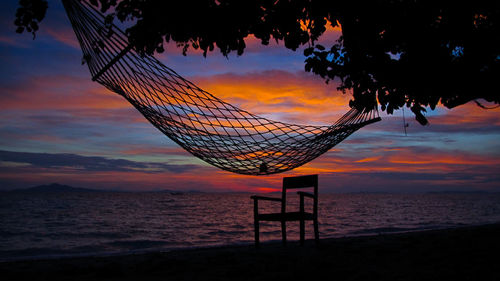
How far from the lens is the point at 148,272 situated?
2646 mm

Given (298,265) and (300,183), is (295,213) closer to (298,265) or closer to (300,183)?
(300,183)

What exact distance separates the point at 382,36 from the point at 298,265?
66.7 inches

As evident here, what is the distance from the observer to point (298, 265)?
8.87 ft

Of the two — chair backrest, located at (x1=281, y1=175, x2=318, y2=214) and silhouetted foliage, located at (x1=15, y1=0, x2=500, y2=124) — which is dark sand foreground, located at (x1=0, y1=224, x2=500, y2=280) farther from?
silhouetted foliage, located at (x1=15, y1=0, x2=500, y2=124)

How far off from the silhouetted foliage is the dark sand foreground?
1013 millimetres

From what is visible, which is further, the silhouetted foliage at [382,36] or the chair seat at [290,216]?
the chair seat at [290,216]

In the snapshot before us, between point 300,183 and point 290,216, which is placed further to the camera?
point 300,183

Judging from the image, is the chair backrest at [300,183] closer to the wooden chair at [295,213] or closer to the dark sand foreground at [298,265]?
the wooden chair at [295,213]

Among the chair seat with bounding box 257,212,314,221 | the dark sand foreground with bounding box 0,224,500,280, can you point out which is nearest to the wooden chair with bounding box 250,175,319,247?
the chair seat with bounding box 257,212,314,221

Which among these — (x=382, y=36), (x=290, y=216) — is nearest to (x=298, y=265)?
(x=290, y=216)

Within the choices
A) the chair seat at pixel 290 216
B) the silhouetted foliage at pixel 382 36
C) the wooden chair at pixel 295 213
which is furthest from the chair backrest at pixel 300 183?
the silhouetted foliage at pixel 382 36

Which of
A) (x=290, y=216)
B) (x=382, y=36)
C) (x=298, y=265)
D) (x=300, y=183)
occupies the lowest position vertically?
(x=298, y=265)

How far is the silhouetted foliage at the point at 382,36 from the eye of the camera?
2113 millimetres

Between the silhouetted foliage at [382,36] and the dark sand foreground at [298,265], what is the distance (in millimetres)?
1013
